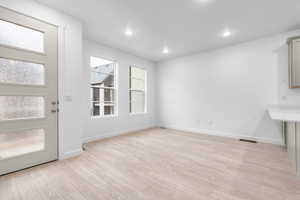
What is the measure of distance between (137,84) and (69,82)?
2.76 metres

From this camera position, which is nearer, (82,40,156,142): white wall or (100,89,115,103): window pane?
(82,40,156,142): white wall

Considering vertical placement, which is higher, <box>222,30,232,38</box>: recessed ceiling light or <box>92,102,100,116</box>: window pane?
<box>222,30,232,38</box>: recessed ceiling light

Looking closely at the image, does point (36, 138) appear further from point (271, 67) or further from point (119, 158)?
point (271, 67)

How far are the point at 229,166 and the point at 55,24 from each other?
405 centimetres

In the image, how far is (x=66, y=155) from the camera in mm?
2547

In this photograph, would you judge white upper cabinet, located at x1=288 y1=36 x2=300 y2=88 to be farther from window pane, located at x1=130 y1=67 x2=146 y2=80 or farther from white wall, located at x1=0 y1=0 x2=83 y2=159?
white wall, located at x1=0 y1=0 x2=83 y2=159

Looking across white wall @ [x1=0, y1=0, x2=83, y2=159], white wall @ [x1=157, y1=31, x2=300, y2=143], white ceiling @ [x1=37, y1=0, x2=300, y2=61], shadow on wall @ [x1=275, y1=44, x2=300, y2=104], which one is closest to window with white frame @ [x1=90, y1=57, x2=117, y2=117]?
white ceiling @ [x1=37, y1=0, x2=300, y2=61]

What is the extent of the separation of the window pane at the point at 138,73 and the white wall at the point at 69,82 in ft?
7.69

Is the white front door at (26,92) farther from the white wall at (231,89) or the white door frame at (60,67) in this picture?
the white wall at (231,89)

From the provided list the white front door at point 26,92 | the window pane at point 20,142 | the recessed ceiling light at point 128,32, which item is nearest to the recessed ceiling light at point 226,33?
the recessed ceiling light at point 128,32

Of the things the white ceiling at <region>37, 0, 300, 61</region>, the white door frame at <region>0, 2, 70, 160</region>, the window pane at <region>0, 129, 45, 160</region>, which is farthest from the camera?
the white door frame at <region>0, 2, 70, 160</region>

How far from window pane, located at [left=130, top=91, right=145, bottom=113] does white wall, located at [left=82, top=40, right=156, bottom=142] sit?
24 cm

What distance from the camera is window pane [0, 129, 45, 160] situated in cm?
198

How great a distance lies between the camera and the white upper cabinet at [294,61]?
2.87 meters
